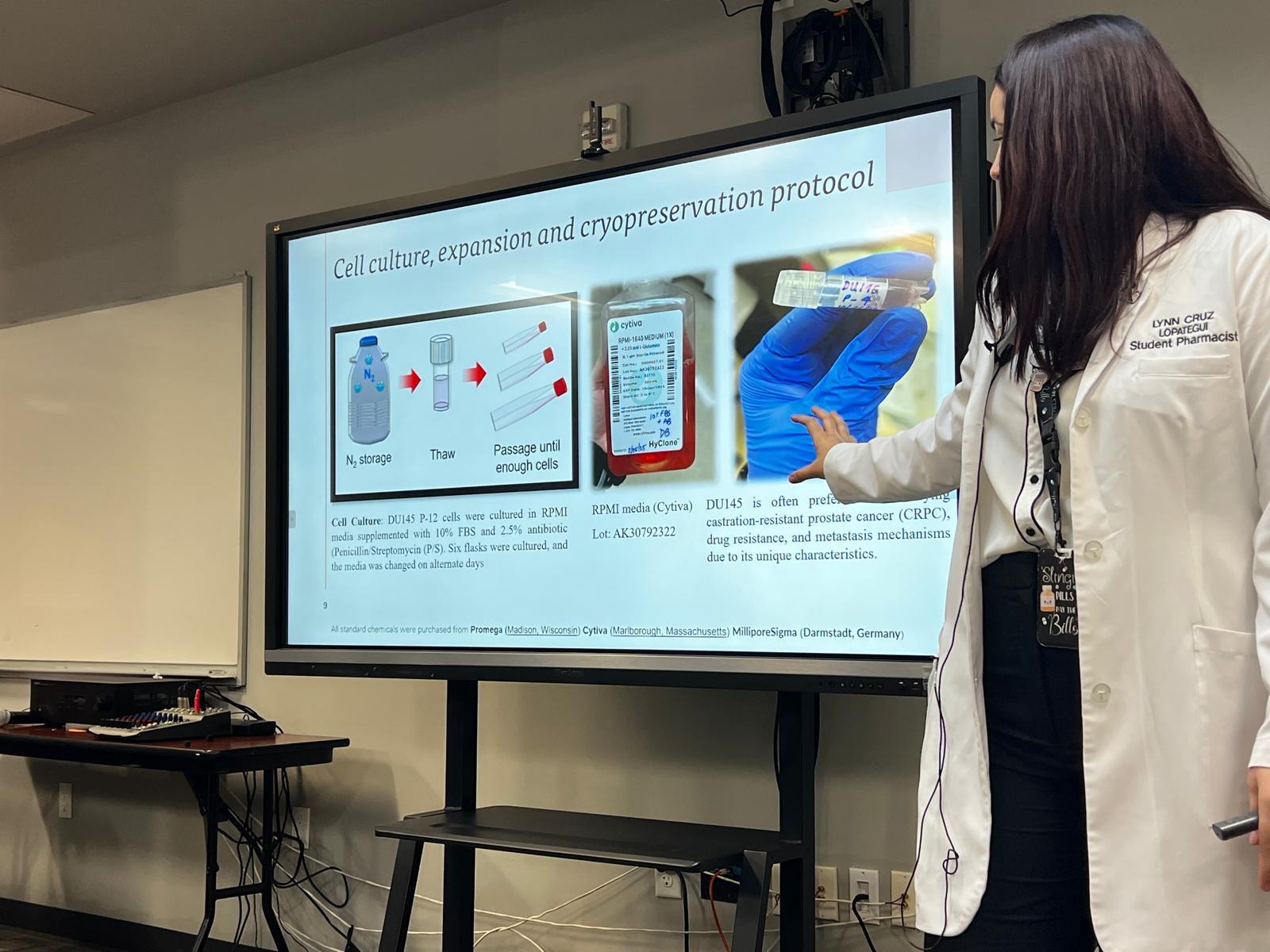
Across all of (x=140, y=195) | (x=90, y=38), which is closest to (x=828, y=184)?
(x=90, y=38)

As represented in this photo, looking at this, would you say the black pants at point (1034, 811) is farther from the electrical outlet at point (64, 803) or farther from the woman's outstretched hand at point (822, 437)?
the electrical outlet at point (64, 803)

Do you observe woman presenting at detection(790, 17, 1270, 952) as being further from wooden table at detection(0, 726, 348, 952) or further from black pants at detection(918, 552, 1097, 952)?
wooden table at detection(0, 726, 348, 952)

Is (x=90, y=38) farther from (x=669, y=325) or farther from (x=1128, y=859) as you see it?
(x=1128, y=859)

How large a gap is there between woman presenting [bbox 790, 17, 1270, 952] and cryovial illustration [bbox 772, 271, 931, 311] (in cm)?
73

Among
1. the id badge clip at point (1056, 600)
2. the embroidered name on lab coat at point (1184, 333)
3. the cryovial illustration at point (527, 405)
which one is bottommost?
the id badge clip at point (1056, 600)

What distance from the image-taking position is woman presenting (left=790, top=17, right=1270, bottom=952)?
3.56 feet

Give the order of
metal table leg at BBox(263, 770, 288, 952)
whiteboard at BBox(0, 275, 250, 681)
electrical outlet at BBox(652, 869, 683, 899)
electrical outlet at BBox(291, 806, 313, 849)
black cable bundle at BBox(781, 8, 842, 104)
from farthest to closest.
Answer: whiteboard at BBox(0, 275, 250, 681), electrical outlet at BBox(291, 806, 313, 849), metal table leg at BBox(263, 770, 288, 952), electrical outlet at BBox(652, 869, 683, 899), black cable bundle at BBox(781, 8, 842, 104)

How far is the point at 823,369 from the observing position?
2.09 metres

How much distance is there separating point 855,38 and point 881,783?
1.53 meters

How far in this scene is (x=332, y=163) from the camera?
3.31m

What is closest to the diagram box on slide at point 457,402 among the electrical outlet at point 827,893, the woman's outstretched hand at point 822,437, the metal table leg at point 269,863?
the woman's outstretched hand at point 822,437

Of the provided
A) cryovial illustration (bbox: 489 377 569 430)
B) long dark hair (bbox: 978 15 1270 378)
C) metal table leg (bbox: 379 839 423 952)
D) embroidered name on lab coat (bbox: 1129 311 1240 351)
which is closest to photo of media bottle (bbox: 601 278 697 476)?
cryovial illustration (bbox: 489 377 569 430)

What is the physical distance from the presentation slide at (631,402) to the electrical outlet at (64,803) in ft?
5.12

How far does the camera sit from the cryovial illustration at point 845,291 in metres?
2.02
